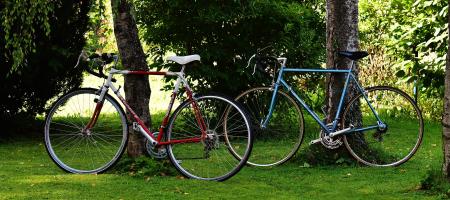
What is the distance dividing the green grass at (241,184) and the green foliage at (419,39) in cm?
341

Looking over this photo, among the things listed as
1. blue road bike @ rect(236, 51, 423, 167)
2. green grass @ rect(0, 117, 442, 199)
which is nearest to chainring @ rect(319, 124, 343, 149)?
blue road bike @ rect(236, 51, 423, 167)

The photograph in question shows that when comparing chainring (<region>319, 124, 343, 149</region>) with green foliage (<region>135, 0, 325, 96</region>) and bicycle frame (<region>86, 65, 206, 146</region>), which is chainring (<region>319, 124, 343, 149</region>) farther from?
green foliage (<region>135, 0, 325, 96</region>)

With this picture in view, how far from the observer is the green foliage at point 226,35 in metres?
9.20

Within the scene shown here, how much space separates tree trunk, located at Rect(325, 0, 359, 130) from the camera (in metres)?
6.89

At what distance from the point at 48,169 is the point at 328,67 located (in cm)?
256

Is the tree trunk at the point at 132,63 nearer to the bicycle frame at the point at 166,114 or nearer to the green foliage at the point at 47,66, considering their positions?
the bicycle frame at the point at 166,114

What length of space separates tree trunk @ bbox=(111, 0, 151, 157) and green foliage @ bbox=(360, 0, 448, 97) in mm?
4778

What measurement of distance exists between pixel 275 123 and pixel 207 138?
5.44ft

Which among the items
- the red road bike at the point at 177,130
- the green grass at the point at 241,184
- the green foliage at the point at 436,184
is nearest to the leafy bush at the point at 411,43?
the green grass at the point at 241,184

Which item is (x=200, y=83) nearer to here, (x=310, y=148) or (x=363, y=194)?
(x=310, y=148)

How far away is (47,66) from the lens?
9.06m

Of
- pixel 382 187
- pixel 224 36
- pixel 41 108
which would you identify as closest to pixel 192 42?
pixel 224 36

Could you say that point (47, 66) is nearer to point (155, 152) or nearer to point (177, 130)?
point (177, 130)

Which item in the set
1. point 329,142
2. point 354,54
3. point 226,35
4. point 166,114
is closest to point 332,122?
point 329,142
